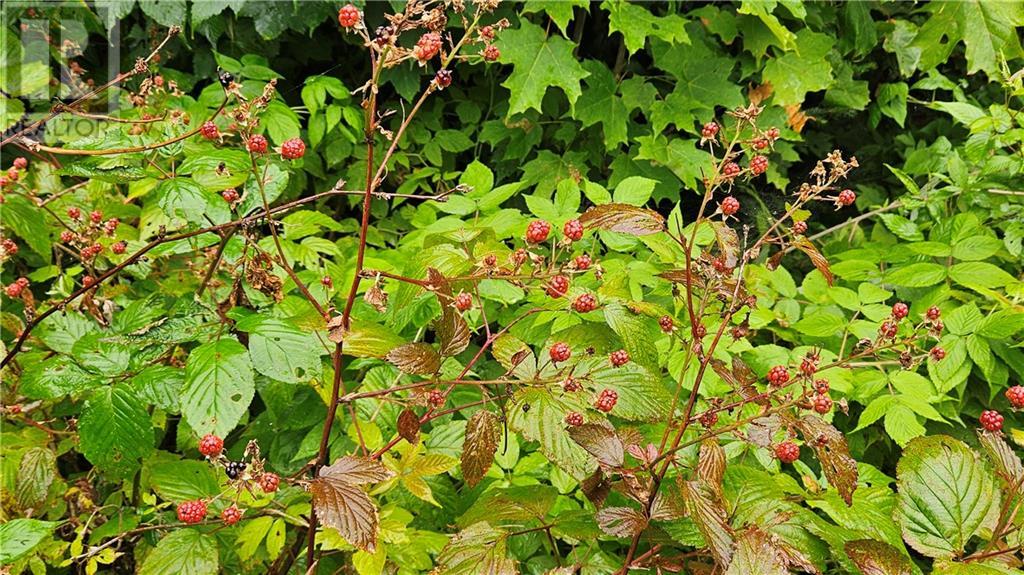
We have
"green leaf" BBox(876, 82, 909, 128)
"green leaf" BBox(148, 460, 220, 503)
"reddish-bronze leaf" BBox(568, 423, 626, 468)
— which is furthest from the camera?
"green leaf" BBox(876, 82, 909, 128)

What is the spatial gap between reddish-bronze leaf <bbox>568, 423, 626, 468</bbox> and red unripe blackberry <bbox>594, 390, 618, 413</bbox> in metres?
0.03

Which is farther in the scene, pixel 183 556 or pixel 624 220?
pixel 183 556

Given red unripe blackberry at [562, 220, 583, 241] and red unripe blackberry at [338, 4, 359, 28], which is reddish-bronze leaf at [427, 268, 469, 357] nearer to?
red unripe blackberry at [562, 220, 583, 241]

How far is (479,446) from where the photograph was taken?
0.80 metres

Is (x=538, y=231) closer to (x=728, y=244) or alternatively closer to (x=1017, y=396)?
(x=728, y=244)

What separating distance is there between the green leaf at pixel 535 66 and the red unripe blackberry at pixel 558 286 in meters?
1.15

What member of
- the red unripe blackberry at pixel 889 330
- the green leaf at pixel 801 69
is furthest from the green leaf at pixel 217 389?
the green leaf at pixel 801 69

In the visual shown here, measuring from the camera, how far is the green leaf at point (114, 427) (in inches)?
37.1

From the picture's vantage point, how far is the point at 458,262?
39.9 inches

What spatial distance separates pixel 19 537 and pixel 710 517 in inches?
33.6

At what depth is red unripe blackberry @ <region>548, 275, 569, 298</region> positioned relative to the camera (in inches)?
31.9

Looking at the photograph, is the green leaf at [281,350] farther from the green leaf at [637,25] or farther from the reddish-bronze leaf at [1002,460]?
the green leaf at [637,25]

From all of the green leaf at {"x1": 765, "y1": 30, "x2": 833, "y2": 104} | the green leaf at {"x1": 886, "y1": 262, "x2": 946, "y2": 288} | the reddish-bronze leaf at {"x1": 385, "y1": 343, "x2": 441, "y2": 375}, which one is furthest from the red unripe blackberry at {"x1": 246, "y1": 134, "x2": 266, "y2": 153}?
the green leaf at {"x1": 765, "y1": 30, "x2": 833, "y2": 104}

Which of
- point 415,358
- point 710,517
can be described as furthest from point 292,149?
point 710,517
